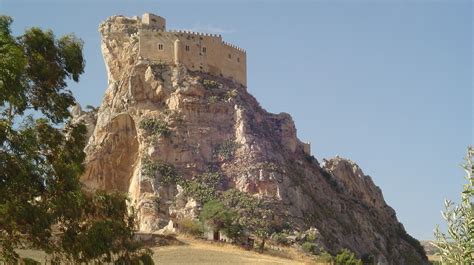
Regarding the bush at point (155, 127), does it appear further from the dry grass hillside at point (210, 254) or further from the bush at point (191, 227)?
the dry grass hillside at point (210, 254)

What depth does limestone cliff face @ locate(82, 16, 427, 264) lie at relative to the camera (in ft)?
211

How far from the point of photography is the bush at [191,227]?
5262cm

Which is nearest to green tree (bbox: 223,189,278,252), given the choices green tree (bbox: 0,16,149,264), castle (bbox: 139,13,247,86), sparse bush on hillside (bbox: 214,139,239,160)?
sparse bush on hillside (bbox: 214,139,239,160)

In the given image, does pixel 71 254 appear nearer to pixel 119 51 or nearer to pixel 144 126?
pixel 144 126

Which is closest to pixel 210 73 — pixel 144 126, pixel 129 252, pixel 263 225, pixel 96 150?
pixel 144 126

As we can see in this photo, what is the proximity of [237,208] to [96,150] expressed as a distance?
15.8 meters

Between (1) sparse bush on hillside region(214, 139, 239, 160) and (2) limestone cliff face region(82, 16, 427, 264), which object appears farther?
(1) sparse bush on hillside region(214, 139, 239, 160)

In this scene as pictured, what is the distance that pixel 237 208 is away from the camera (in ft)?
198

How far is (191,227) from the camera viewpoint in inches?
2098

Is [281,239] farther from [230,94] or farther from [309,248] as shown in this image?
[230,94]

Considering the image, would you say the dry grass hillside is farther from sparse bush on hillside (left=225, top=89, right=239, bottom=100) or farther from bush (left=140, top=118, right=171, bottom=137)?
sparse bush on hillside (left=225, top=89, right=239, bottom=100)

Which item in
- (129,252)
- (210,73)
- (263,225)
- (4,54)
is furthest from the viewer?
(210,73)

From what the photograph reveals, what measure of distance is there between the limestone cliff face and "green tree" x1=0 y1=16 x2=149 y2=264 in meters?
42.1

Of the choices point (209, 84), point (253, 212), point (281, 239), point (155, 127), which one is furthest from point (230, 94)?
point (281, 239)
